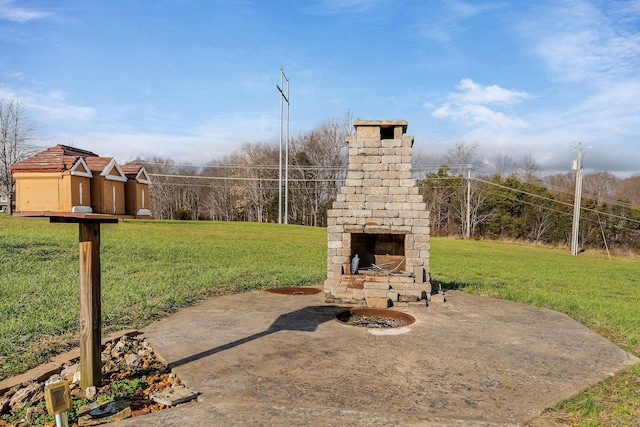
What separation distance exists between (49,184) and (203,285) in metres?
5.67

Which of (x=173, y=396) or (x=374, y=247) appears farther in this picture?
(x=374, y=247)

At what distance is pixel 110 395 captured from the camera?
3.37 metres

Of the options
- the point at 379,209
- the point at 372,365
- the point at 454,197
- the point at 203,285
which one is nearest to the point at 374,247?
the point at 379,209

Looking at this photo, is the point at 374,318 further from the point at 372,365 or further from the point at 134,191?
the point at 134,191

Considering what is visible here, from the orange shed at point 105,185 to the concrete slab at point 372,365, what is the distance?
1.64 meters

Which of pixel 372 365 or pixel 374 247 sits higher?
pixel 374 247

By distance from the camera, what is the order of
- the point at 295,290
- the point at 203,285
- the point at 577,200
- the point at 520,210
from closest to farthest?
the point at 295,290
the point at 203,285
the point at 577,200
the point at 520,210

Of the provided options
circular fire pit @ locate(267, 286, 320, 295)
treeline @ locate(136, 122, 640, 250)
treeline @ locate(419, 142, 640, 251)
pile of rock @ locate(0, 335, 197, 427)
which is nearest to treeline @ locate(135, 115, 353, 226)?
treeline @ locate(136, 122, 640, 250)

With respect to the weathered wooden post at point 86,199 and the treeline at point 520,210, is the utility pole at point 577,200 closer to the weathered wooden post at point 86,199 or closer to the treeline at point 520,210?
the treeline at point 520,210

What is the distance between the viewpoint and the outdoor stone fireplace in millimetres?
7172

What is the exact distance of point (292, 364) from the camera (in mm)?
4172

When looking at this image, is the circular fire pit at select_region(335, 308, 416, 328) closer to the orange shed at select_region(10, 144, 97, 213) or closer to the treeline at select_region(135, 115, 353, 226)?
the orange shed at select_region(10, 144, 97, 213)

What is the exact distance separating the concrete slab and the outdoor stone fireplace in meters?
0.84

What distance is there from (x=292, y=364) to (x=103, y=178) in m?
2.52
